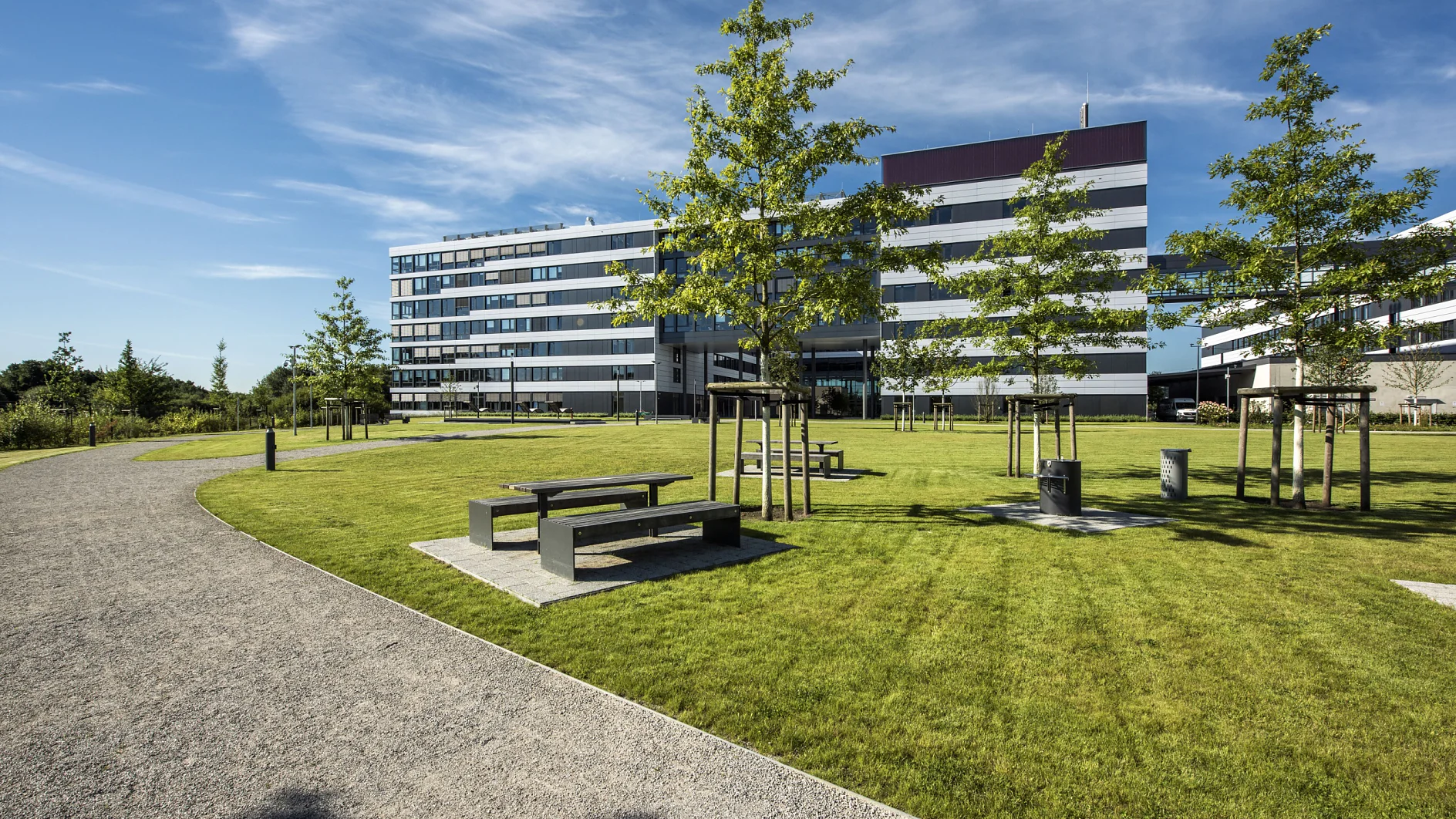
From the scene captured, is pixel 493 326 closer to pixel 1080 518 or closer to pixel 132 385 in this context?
pixel 132 385

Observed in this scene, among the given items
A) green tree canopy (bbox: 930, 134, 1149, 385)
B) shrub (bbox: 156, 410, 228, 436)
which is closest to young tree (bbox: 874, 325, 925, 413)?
green tree canopy (bbox: 930, 134, 1149, 385)

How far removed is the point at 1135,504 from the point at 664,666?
33.8 feet

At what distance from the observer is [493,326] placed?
8169 centimetres

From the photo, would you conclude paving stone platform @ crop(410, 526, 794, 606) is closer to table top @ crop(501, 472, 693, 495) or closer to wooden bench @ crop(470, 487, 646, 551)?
wooden bench @ crop(470, 487, 646, 551)

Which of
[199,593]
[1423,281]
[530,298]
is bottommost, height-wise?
[199,593]

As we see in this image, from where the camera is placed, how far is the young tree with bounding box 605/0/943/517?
982 centimetres

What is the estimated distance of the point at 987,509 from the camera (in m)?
11.0

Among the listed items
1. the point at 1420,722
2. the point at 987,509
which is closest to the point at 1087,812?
the point at 1420,722

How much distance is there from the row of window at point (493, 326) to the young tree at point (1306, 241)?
61053 mm

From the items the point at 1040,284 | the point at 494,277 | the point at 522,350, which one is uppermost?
the point at 494,277

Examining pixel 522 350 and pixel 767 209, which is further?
pixel 522 350

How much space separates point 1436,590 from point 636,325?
6775 cm

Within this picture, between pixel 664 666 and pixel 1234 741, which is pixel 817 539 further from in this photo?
pixel 1234 741

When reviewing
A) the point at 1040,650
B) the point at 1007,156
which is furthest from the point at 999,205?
the point at 1040,650
